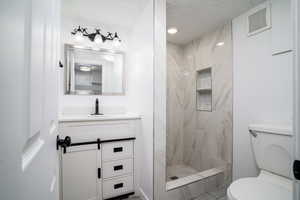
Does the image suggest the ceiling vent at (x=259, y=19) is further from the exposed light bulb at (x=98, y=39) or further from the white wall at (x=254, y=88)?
the exposed light bulb at (x=98, y=39)

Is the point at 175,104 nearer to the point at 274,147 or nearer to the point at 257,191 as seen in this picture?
the point at 274,147

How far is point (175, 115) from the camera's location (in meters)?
2.44

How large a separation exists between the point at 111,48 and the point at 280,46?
2064 mm

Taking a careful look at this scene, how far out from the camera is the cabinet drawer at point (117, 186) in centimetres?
147

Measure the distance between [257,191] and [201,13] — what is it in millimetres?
1935

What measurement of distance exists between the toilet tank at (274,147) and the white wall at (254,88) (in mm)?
192

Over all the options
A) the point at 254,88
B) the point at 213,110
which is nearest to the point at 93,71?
the point at 213,110

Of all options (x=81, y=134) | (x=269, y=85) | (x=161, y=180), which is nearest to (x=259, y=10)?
(x=269, y=85)

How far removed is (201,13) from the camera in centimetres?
164

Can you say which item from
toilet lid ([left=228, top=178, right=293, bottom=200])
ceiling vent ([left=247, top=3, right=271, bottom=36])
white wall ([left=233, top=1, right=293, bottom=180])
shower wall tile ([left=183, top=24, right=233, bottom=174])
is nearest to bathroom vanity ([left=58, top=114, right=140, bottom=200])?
toilet lid ([left=228, top=178, right=293, bottom=200])

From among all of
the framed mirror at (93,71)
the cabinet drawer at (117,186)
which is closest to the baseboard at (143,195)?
the cabinet drawer at (117,186)

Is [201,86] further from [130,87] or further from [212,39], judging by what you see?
[130,87]

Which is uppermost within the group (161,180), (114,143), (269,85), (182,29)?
(182,29)

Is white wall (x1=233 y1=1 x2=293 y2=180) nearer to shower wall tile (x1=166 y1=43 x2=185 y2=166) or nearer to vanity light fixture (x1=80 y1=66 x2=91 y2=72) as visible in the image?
shower wall tile (x1=166 y1=43 x2=185 y2=166)
